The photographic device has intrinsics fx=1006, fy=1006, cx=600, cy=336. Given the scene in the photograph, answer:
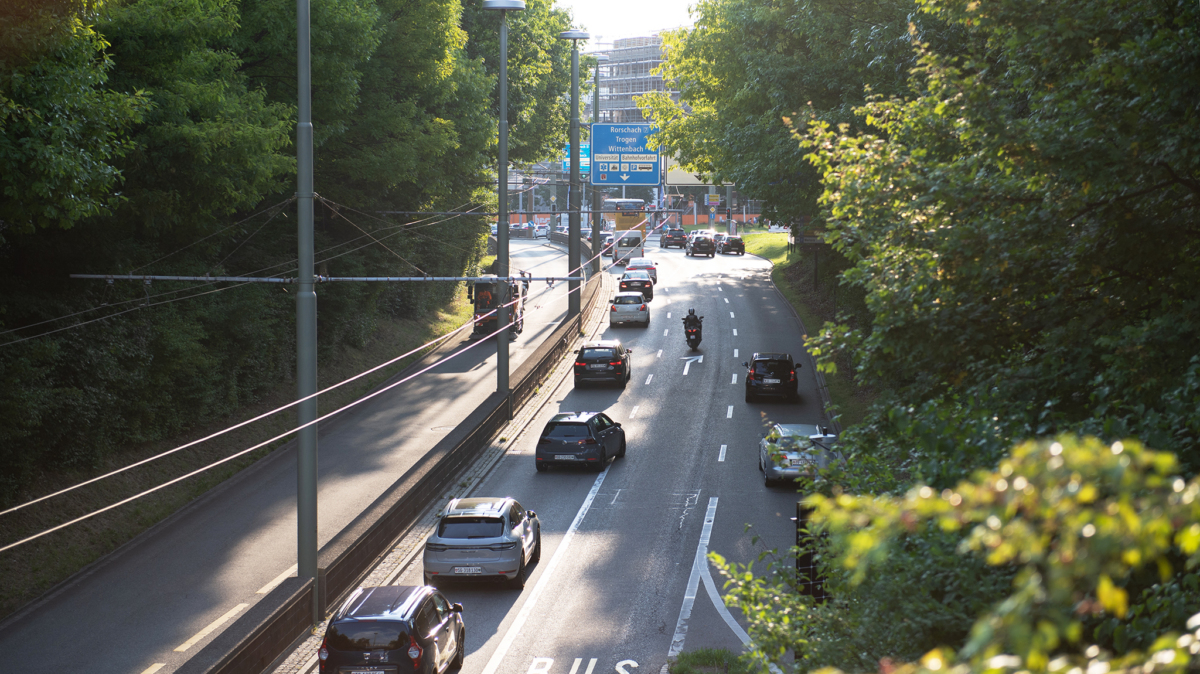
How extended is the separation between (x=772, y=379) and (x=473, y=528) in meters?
15.9

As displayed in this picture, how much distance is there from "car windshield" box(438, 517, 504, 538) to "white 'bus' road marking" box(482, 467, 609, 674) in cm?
127

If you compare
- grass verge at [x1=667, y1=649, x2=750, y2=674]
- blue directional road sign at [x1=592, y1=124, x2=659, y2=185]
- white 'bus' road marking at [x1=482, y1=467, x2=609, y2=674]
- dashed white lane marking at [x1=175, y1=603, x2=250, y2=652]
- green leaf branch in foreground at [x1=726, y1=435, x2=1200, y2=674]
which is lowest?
dashed white lane marking at [x1=175, y1=603, x2=250, y2=652]

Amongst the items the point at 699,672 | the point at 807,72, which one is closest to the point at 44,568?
the point at 699,672

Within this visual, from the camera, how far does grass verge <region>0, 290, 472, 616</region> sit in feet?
58.9

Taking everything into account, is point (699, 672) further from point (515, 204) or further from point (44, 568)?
point (515, 204)

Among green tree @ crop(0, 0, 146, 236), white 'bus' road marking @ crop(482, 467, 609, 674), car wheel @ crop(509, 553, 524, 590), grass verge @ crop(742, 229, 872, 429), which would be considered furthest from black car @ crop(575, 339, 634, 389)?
green tree @ crop(0, 0, 146, 236)

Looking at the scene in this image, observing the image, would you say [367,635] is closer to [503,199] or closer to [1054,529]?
[1054,529]

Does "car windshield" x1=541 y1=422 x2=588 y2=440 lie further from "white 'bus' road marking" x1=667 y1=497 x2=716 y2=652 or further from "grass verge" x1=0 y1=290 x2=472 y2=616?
"grass verge" x1=0 y1=290 x2=472 y2=616

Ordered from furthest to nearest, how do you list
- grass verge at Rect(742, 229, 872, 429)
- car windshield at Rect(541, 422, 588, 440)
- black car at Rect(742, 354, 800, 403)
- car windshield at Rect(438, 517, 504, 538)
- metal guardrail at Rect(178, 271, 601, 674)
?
black car at Rect(742, 354, 800, 403) → grass verge at Rect(742, 229, 872, 429) → car windshield at Rect(541, 422, 588, 440) → car windshield at Rect(438, 517, 504, 538) → metal guardrail at Rect(178, 271, 601, 674)

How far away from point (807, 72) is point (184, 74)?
53.5 ft

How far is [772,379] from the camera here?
31.2 metres

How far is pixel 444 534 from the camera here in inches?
687

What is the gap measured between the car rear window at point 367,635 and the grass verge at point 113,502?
7666mm

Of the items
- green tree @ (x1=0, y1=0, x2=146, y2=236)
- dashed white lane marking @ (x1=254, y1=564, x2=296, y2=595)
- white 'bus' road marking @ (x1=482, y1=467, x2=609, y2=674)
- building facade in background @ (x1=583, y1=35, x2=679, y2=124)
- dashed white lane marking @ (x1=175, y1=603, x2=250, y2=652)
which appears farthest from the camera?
building facade in background @ (x1=583, y1=35, x2=679, y2=124)
